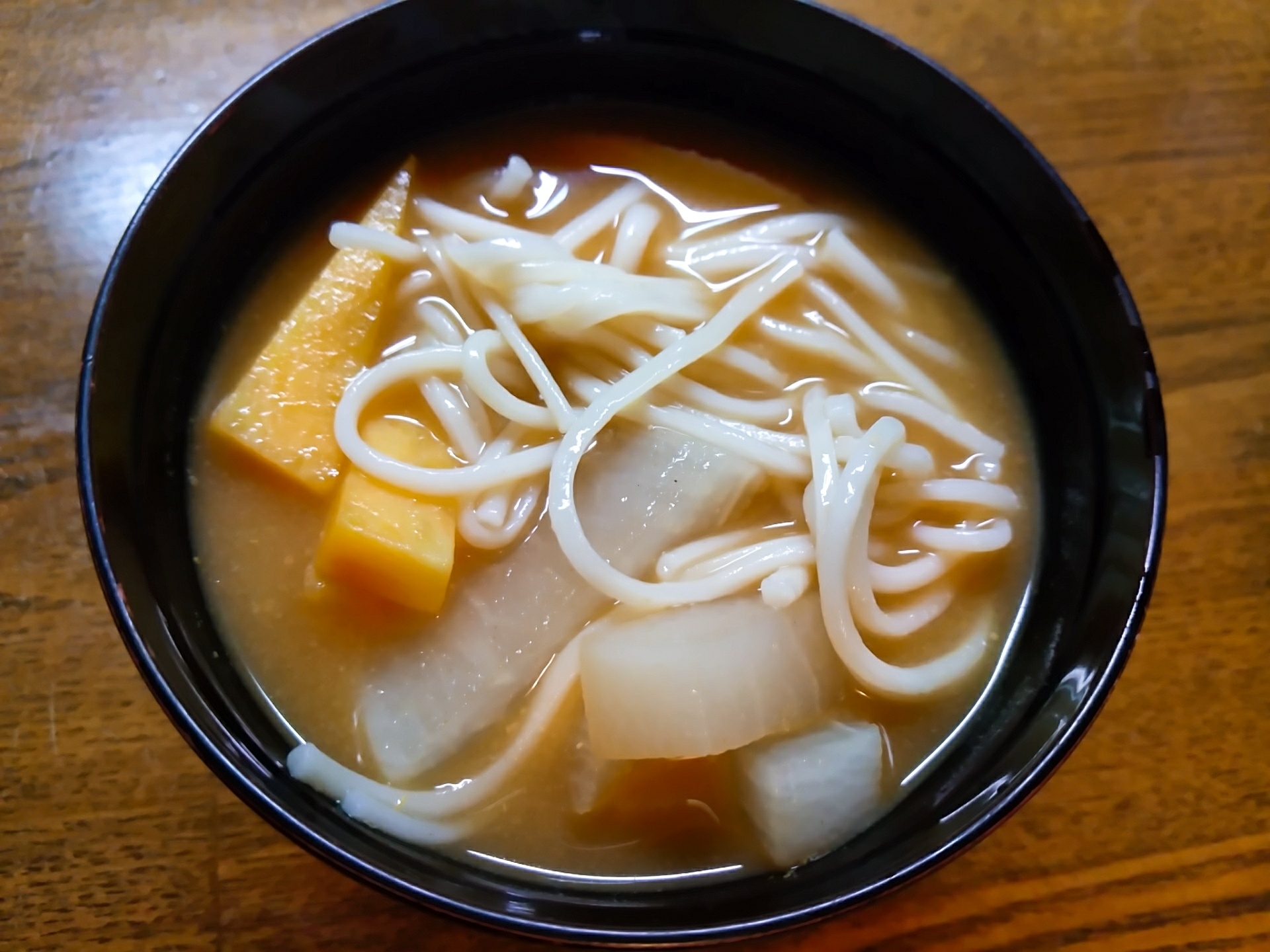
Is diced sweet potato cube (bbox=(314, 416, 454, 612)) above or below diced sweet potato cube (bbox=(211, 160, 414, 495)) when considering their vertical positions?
below

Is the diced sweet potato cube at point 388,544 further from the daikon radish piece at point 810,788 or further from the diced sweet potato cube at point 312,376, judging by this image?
the daikon radish piece at point 810,788

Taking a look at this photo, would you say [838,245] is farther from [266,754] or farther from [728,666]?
[266,754]

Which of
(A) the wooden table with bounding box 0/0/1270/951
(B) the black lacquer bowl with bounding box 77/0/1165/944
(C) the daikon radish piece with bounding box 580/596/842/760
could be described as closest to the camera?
(B) the black lacquer bowl with bounding box 77/0/1165/944

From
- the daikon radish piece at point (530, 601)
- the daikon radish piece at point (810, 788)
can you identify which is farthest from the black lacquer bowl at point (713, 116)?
the daikon radish piece at point (530, 601)

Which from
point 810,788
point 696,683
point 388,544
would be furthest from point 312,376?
point 810,788

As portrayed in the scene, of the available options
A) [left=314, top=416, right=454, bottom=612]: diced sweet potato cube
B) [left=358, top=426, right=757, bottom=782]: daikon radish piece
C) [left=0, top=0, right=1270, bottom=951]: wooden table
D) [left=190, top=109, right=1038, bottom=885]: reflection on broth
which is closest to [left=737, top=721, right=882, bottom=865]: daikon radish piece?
[left=190, top=109, right=1038, bottom=885]: reflection on broth

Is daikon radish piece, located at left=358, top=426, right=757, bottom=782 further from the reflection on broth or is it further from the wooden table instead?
the wooden table
